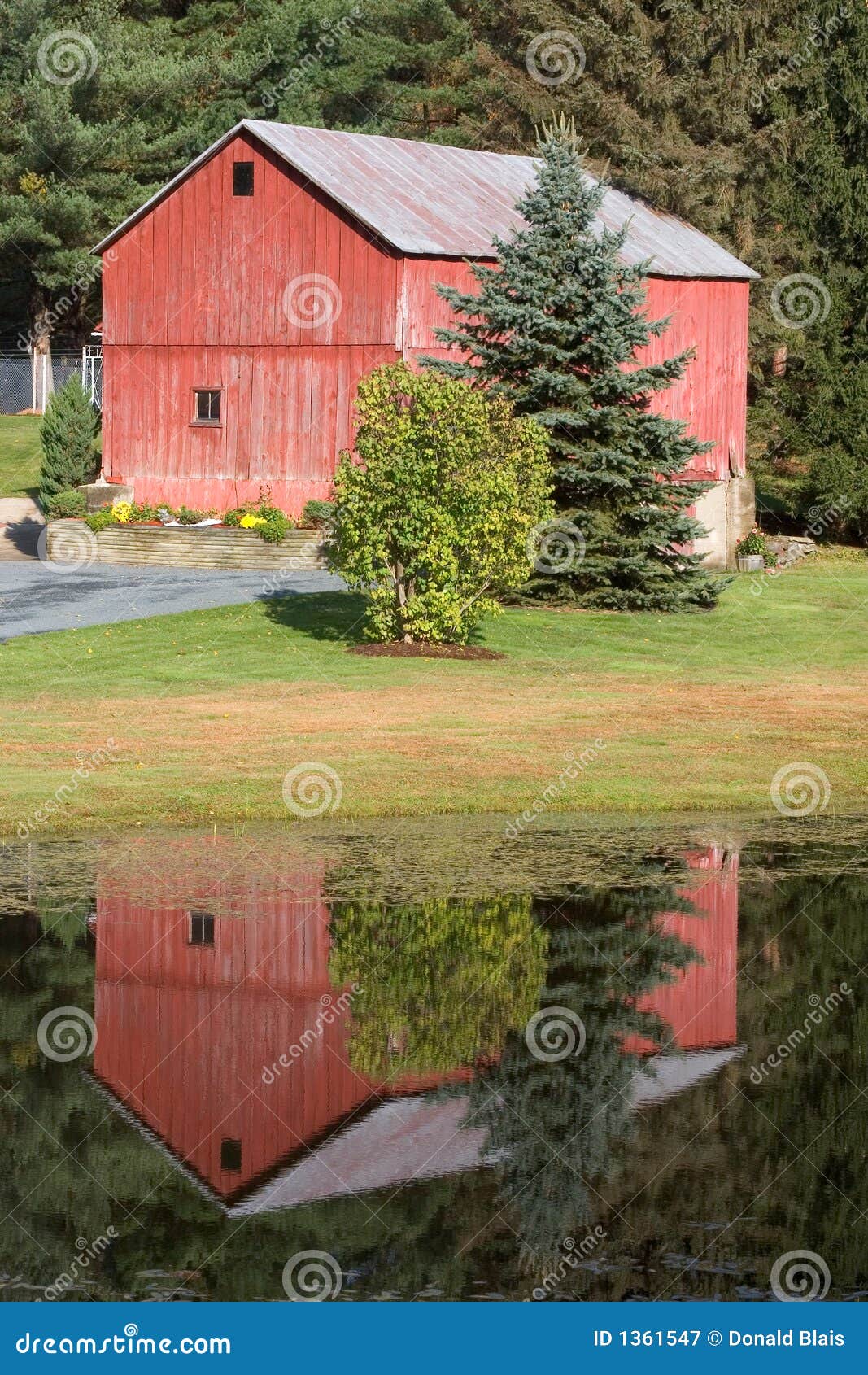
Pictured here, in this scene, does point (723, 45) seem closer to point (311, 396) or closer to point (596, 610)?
point (311, 396)

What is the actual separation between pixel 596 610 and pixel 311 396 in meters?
10.1

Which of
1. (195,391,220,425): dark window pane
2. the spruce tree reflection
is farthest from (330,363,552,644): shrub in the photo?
(195,391,220,425): dark window pane

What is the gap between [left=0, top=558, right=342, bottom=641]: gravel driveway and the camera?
30.1 meters

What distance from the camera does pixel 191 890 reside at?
14.5 metres

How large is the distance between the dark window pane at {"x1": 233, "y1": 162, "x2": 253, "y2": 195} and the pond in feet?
85.1

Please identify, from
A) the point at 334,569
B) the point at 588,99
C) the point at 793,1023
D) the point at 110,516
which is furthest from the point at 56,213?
the point at 793,1023

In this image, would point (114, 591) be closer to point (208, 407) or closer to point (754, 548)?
point (208, 407)

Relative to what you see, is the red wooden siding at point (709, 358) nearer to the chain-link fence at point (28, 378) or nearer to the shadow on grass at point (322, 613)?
the shadow on grass at point (322, 613)

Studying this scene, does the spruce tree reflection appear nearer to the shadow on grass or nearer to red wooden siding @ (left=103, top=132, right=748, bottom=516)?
the shadow on grass

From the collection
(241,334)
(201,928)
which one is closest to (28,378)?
(241,334)

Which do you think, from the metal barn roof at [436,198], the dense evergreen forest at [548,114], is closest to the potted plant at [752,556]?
the dense evergreen forest at [548,114]

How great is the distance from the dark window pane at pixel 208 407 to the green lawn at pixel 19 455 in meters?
8.95

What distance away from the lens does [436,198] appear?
40.8 meters

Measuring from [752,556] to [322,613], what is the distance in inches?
526
